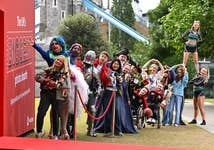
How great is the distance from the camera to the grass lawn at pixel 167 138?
10633mm

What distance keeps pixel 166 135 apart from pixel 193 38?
620cm

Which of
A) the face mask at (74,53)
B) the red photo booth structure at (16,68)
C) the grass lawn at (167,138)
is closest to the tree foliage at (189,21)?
the grass lawn at (167,138)

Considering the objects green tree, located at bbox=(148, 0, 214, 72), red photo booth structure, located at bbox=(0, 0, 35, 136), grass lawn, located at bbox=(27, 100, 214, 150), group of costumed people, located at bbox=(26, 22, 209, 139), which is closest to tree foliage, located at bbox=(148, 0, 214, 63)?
green tree, located at bbox=(148, 0, 214, 72)

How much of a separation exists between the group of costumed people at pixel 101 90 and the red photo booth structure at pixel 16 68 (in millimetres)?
387

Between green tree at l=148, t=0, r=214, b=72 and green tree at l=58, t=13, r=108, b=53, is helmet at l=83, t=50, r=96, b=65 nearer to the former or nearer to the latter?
green tree at l=148, t=0, r=214, b=72

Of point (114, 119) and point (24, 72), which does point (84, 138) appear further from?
point (24, 72)

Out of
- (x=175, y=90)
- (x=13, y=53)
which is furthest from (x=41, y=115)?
(x=175, y=90)

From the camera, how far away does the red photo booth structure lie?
31.0 ft

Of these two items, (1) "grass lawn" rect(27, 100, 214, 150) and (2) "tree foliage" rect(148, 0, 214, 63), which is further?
(2) "tree foliage" rect(148, 0, 214, 63)

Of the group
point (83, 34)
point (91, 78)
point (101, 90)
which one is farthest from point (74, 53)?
point (83, 34)

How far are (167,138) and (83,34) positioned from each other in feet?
134

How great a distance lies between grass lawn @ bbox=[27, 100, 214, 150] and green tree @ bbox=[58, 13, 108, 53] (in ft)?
123

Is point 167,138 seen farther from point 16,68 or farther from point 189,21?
point 189,21

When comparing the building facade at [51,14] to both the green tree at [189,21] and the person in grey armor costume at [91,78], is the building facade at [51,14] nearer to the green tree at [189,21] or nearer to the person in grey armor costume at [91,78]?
the green tree at [189,21]
